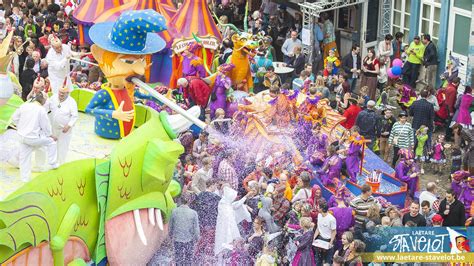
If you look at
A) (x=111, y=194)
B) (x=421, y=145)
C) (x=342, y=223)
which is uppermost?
(x=111, y=194)

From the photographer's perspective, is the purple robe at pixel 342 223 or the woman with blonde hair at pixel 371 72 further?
the woman with blonde hair at pixel 371 72

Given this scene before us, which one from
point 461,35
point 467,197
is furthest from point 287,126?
point 461,35

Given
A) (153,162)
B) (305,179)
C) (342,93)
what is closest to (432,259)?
(305,179)

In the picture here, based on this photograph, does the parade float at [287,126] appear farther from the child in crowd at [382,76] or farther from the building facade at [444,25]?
the building facade at [444,25]

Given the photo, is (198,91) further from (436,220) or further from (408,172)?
(436,220)

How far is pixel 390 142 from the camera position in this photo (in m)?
20.8

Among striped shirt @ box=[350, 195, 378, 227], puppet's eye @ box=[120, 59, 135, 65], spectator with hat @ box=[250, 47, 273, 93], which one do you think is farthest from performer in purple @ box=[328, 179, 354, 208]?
spectator with hat @ box=[250, 47, 273, 93]

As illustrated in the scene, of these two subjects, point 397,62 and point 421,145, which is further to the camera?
point 397,62

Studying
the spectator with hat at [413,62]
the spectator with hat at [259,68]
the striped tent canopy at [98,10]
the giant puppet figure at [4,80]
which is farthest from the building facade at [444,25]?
the giant puppet figure at [4,80]

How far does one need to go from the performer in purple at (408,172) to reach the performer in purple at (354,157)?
611 mm

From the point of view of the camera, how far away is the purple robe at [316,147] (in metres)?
19.3

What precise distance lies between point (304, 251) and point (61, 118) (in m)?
3.45

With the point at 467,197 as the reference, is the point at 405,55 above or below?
below

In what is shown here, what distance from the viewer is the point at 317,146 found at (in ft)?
64.6
